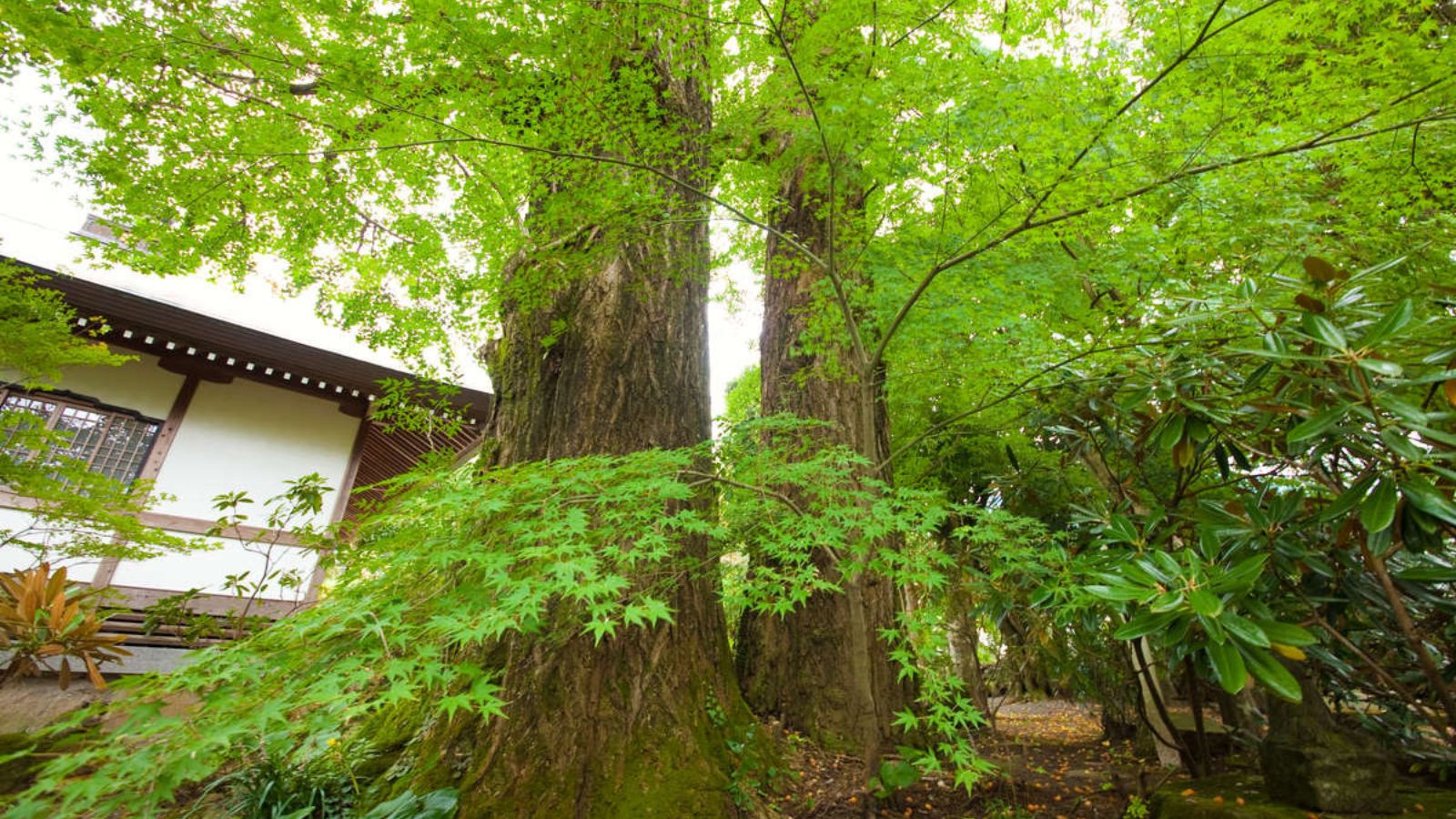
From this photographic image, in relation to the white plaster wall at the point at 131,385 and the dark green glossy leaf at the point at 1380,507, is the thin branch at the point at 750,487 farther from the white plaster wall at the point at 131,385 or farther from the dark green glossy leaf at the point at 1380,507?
the white plaster wall at the point at 131,385

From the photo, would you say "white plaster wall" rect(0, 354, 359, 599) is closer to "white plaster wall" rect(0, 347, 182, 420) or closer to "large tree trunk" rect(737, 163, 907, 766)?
"white plaster wall" rect(0, 347, 182, 420)

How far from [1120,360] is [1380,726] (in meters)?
1.83

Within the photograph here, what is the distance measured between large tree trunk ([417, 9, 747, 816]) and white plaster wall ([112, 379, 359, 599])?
173 inches

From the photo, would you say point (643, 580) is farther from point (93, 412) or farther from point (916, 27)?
point (93, 412)

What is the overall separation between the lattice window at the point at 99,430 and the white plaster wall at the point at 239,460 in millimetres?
275

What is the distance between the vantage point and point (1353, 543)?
78.2 inches

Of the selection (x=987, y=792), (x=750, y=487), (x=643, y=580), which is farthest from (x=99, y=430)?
(x=987, y=792)

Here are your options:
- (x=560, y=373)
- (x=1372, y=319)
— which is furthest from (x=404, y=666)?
(x=1372, y=319)

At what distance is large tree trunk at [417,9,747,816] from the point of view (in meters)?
2.18

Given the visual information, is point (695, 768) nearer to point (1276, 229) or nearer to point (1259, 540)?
point (1259, 540)

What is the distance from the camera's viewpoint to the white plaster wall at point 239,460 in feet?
18.6

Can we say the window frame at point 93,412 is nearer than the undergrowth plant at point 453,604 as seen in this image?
No

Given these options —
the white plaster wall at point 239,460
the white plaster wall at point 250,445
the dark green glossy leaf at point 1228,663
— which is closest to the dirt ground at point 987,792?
the dark green glossy leaf at point 1228,663

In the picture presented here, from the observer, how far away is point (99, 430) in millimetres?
5578
